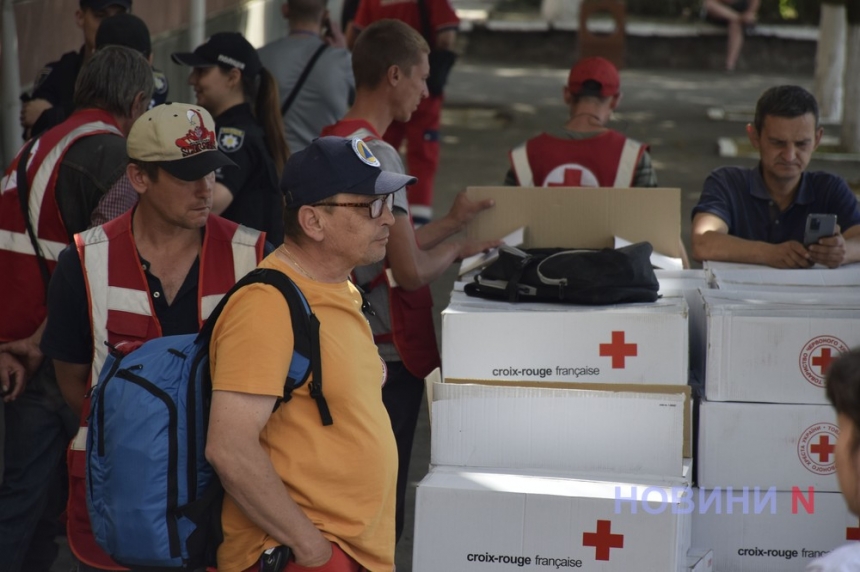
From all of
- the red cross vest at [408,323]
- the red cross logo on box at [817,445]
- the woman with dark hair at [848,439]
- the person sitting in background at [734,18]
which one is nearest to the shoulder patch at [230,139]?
the red cross vest at [408,323]

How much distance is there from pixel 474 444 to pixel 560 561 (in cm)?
41

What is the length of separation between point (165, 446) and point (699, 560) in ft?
5.20

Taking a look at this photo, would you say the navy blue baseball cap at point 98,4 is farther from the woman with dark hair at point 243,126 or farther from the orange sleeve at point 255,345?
the orange sleeve at point 255,345

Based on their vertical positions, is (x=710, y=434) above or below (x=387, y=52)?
below

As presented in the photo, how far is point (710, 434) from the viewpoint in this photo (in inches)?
129

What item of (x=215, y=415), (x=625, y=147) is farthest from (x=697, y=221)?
(x=215, y=415)

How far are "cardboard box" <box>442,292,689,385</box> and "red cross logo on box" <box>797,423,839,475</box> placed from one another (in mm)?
383

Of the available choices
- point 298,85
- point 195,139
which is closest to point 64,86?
point 298,85

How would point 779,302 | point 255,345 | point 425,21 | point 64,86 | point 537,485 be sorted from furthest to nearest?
1. point 425,21
2. point 64,86
3. point 779,302
4. point 537,485
5. point 255,345

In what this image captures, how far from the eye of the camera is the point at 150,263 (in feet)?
9.20

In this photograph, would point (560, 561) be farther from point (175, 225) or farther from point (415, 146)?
point (415, 146)

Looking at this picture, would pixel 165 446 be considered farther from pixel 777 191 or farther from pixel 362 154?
pixel 777 191

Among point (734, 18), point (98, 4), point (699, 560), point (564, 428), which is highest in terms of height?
point (98, 4)

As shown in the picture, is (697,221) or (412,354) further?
(697,221)
